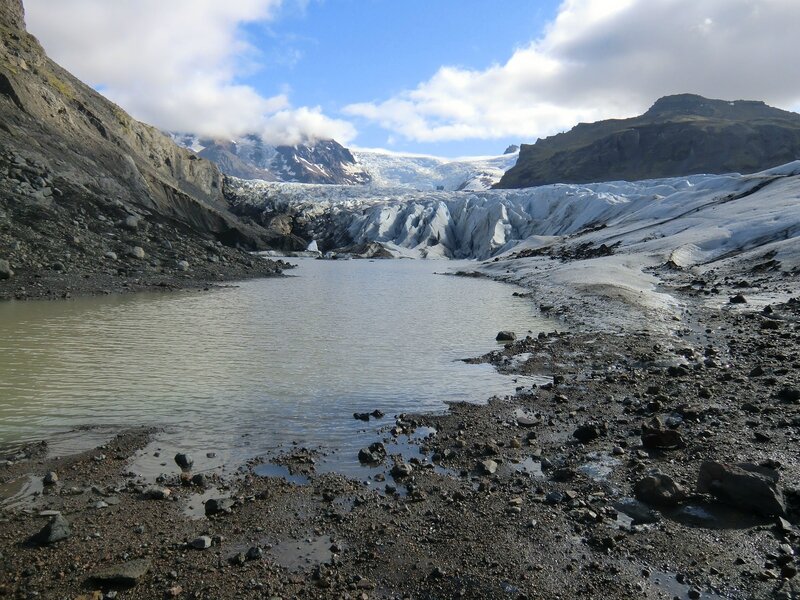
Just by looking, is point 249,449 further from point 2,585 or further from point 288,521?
point 2,585

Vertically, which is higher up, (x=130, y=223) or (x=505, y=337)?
(x=130, y=223)

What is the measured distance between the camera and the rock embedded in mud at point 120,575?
486 cm

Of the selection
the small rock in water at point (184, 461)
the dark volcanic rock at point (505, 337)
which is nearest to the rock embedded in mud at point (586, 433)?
the small rock in water at point (184, 461)

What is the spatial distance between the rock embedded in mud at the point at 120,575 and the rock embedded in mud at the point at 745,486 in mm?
5937

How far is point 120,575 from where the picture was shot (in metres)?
4.88

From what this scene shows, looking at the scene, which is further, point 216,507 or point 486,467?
point 486,467

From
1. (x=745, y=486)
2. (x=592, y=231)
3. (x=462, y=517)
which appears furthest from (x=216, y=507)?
(x=592, y=231)

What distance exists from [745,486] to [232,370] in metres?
10.3

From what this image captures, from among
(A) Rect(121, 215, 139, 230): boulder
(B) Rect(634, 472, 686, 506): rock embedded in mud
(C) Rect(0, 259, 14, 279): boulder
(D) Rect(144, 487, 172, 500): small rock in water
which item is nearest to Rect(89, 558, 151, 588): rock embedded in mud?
(D) Rect(144, 487, 172, 500): small rock in water

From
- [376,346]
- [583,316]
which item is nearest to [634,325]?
[583,316]

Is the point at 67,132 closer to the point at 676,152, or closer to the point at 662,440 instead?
the point at 662,440

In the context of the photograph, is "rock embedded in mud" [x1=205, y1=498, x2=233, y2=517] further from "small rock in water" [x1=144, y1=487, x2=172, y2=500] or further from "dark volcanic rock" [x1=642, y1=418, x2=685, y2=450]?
"dark volcanic rock" [x1=642, y1=418, x2=685, y2=450]

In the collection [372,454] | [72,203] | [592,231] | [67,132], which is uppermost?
[67,132]

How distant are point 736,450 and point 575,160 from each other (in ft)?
572
